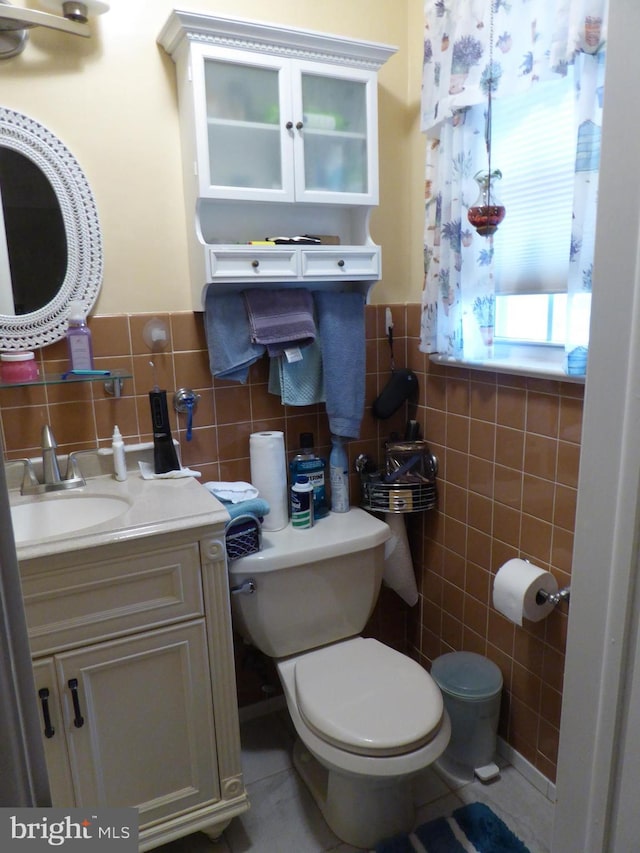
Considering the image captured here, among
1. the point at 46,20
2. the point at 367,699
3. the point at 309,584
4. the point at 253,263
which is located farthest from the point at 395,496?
the point at 46,20

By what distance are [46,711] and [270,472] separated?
81 cm

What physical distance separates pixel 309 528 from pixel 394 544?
0.36 m

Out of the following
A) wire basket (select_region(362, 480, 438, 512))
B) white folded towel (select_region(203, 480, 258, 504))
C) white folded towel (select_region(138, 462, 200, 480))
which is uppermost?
white folded towel (select_region(138, 462, 200, 480))

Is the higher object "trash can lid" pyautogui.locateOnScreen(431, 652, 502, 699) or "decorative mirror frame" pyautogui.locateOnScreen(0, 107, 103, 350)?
"decorative mirror frame" pyautogui.locateOnScreen(0, 107, 103, 350)

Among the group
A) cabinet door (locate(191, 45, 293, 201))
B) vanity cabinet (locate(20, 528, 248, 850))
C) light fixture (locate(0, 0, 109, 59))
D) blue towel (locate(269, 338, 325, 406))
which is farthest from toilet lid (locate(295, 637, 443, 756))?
light fixture (locate(0, 0, 109, 59))

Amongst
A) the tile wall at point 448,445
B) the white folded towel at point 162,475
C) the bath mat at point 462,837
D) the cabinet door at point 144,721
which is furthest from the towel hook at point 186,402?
the bath mat at point 462,837

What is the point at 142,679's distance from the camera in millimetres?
1332

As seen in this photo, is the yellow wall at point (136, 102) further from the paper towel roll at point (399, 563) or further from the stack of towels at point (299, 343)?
the paper towel roll at point (399, 563)

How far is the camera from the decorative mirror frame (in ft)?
4.66

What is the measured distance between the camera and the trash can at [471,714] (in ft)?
5.49

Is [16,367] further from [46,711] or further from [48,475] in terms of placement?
[46,711]

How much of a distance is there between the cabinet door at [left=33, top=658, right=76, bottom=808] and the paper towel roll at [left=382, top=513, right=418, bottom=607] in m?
1.07

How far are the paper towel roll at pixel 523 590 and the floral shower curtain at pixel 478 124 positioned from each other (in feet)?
1.79

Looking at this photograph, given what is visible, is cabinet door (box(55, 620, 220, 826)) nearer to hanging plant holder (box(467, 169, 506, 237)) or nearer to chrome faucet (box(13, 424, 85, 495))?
chrome faucet (box(13, 424, 85, 495))
